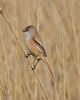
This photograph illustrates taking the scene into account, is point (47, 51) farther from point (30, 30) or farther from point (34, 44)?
point (30, 30)

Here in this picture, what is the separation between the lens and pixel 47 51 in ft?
12.2

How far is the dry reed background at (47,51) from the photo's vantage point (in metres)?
3.29

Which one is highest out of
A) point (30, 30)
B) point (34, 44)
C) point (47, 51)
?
point (30, 30)

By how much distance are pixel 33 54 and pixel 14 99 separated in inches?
23.2

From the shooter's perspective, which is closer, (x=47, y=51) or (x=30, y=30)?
(x=47, y=51)

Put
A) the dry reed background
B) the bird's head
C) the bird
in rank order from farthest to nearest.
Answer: the bird's head, the bird, the dry reed background

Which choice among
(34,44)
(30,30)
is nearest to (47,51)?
(34,44)

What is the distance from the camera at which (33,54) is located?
376 centimetres

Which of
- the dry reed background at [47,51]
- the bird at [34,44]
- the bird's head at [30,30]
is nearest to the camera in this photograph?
the dry reed background at [47,51]

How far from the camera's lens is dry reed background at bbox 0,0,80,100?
3287 millimetres

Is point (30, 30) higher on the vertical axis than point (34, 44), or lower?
higher

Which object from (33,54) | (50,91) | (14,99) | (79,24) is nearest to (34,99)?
(14,99)

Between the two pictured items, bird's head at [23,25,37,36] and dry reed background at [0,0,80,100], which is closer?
dry reed background at [0,0,80,100]

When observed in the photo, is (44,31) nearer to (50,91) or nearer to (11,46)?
(11,46)
